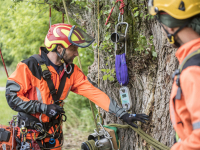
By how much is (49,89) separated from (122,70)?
991mm

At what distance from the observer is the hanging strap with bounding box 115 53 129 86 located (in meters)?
2.92

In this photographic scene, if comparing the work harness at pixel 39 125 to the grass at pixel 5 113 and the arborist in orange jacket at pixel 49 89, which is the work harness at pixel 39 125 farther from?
the grass at pixel 5 113

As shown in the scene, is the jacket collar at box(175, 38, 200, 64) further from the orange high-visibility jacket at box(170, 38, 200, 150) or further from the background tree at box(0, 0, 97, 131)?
the background tree at box(0, 0, 97, 131)

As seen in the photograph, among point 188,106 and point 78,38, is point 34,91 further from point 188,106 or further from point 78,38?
point 188,106

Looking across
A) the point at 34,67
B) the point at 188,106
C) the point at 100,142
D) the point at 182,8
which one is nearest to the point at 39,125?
the point at 34,67

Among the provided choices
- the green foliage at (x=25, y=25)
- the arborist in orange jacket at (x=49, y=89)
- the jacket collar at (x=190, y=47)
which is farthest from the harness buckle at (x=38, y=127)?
the green foliage at (x=25, y=25)

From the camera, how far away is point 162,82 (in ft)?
8.60

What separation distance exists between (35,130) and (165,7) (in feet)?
7.11

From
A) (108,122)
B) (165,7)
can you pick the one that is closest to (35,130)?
(108,122)

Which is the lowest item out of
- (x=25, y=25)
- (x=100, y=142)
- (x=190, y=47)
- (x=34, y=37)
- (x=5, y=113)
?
(x=5, y=113)

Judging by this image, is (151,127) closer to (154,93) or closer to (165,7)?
(154,93)

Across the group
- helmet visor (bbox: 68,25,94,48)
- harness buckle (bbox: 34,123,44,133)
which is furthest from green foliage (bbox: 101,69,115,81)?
harness buckle (bbox: 34,123,44,133)

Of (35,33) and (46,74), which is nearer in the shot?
(46,74)

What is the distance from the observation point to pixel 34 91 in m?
2.76
